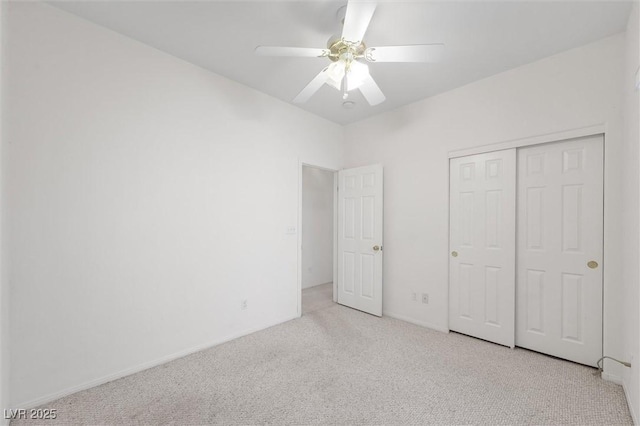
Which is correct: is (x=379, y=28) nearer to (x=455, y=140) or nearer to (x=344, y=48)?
(x=344, y=48)

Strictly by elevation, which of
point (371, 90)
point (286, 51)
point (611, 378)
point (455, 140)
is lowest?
point (611, 378)

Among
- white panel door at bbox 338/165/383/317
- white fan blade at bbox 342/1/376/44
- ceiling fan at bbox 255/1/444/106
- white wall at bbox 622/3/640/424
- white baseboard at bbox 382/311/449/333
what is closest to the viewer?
white fan blade at bbox 342/1/376/44

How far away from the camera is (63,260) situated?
6.21 ft

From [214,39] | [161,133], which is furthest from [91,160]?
[214,39]

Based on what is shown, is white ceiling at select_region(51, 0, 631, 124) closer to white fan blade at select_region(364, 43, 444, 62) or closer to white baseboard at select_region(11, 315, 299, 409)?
white fan blade at select_region(364, 43, 444, 62)

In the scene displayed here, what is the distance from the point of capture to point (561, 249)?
2391 mm

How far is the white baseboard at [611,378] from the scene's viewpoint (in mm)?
2021

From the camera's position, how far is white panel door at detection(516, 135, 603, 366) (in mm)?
2242

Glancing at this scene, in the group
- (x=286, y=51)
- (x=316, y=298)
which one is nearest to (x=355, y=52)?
(x=286, y=51)

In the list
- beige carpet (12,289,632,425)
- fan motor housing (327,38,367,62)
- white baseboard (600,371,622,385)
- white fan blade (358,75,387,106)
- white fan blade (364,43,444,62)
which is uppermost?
fan motor housing (327,38,367,62)

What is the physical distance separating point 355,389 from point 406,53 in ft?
7.70

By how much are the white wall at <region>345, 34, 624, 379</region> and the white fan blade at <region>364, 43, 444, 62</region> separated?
1.37m

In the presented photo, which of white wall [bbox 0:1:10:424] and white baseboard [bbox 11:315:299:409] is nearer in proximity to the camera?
white wall [bbox 0:1:10:424]

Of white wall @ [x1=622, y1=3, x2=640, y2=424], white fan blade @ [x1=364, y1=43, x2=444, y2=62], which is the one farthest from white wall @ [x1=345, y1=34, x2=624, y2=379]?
white fan blade @ [x1=364, y1=43, x2=444, y2=62]
